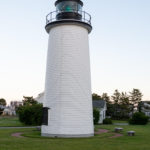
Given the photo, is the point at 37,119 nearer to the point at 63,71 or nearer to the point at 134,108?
the point at 63,71

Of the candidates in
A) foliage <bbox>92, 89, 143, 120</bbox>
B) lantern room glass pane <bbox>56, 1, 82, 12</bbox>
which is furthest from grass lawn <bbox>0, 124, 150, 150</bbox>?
foliage <bbox>92, 89, 143, 120</bbox>

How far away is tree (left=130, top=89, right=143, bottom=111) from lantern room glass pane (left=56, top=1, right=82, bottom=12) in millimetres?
55024

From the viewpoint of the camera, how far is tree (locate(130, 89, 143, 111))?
70.5 m

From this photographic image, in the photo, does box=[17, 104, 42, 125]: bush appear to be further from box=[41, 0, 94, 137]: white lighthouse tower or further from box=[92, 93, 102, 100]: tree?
box=[92, 93, 102, 100]: tree

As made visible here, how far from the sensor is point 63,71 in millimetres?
19219

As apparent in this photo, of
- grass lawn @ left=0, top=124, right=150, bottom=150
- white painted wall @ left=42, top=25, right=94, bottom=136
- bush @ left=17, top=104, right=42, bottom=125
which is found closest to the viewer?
grass lawn @ left=0, top=124, right=150, bottom=150

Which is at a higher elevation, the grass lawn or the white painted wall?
the white painted wall

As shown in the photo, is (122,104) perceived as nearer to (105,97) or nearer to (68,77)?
(105,97)

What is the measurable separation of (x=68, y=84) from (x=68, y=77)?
57 cm

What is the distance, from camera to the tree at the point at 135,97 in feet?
231

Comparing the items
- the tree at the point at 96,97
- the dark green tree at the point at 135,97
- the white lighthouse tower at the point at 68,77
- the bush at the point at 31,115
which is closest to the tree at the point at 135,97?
the dark green tree at the point at 135,97

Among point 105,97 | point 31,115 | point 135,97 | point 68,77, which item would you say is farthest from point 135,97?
point 68,77

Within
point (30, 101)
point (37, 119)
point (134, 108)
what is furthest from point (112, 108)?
point (37, 119)

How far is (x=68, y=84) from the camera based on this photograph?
62.4 feet
